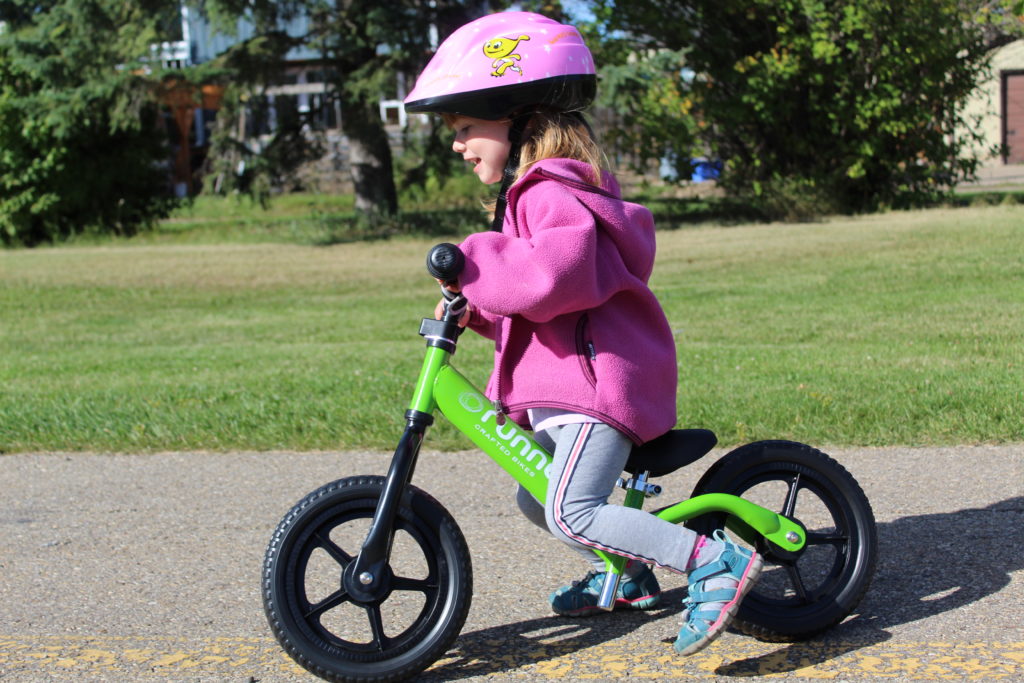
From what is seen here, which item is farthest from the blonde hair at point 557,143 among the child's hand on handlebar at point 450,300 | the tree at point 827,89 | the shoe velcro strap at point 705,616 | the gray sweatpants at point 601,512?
the tree at point 827,89

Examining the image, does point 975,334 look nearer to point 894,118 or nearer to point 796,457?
point 796,457

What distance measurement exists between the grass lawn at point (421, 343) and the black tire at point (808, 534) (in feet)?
6.75

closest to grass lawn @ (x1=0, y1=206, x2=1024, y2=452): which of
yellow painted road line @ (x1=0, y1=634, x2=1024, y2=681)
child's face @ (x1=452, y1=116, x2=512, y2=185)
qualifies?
yellow painted road line @ (x1=0, y1=634, x2=1024, y2=681)

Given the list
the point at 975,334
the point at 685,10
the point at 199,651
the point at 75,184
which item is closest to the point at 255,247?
the point at 75,184

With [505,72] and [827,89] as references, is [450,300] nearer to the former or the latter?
[505,72]

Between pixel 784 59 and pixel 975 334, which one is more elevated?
pixel 784 59

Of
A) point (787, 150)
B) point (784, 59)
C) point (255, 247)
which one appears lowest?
point (255, 247)

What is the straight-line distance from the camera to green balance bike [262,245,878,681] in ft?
10.3

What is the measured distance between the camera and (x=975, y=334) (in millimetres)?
8352

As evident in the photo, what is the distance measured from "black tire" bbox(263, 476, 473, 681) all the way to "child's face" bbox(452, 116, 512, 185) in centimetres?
89

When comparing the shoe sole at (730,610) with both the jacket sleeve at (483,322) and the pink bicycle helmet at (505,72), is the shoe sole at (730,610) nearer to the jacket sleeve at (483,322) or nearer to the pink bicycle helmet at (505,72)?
the jacket sleeve at (483,322)

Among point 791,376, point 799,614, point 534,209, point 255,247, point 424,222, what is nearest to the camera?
point 534,209

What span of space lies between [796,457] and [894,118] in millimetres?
18135

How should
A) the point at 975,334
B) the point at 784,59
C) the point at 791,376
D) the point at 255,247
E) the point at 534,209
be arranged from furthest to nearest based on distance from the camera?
1. the point at 255,247
2. the point at 784,59
3. the point at 975,334
4. the point at 791,376
5. the point at 534,209
